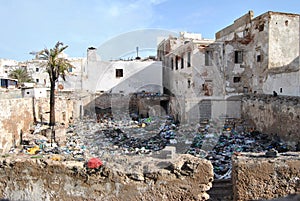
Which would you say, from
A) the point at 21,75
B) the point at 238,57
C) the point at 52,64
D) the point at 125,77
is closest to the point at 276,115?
the point at 238,57

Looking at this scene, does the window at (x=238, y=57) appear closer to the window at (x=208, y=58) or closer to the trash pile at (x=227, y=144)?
the window at (x=208, y=58)

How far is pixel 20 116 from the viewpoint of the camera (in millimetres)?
11375

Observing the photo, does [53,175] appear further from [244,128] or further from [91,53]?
[91,53]

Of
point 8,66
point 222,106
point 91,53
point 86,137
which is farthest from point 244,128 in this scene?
point 8,66

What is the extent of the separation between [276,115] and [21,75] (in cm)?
2760

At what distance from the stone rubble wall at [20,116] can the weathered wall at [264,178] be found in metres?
9.01

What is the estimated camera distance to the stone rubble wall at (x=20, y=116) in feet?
31.7

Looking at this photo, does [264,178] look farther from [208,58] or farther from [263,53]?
[263,53]

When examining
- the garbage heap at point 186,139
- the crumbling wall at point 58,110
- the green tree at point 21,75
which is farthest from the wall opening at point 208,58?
the green tree at point 21,75

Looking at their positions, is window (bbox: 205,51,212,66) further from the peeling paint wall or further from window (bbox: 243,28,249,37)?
window (bbox: 243,28,249,37)

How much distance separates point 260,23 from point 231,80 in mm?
4075

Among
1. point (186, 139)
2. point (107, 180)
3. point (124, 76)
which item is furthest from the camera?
point (124, 76)

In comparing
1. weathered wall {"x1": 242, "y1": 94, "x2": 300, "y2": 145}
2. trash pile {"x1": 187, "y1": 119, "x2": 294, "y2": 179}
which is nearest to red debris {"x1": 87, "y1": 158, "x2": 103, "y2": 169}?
trash pile {"x1": 187, "y1": 119, "x2": 294, "y2": 179}

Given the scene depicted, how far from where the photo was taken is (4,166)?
3439mm
